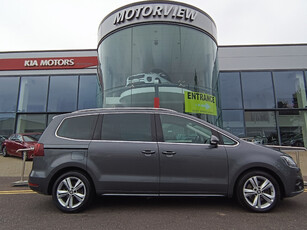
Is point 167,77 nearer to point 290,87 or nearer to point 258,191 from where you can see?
point 258,191

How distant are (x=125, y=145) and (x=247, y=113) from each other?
507 inches

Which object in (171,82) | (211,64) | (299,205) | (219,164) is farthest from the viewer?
(211,64)

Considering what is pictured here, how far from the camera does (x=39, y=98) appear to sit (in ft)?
51.0

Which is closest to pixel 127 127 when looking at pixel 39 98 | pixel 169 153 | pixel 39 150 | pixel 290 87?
pixel 169 153

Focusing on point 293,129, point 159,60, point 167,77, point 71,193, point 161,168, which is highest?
point 159,60

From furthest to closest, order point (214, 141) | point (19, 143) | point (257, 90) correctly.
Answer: point (257, 90), point (19, 143), point (214, 141)

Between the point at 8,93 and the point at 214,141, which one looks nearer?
the point at 214,141

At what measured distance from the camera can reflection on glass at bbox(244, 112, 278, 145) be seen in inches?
550

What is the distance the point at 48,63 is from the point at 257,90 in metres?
15.2

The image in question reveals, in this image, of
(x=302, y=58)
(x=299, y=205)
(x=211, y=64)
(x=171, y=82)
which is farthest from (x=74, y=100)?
(x=302, y=58)

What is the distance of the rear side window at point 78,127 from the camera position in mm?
3912

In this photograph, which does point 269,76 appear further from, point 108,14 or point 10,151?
point 10,151

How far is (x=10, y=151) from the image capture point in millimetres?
11195

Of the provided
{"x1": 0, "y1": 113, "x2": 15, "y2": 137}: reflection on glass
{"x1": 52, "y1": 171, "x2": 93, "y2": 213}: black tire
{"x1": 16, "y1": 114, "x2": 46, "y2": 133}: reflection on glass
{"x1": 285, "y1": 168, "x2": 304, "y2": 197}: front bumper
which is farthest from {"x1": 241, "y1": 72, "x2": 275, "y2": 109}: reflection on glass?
{"x1": 0, "y1": 113, "x2": 15, "y2": 137}: reflection on glass
